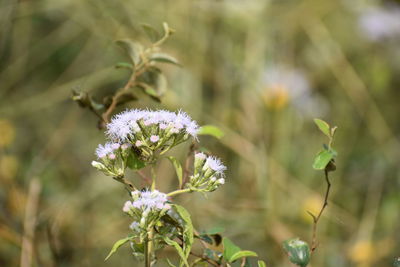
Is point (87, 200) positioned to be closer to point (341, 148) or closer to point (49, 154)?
point (49, 154)

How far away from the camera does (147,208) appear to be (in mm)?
616

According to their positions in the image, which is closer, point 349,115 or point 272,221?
point 272,221

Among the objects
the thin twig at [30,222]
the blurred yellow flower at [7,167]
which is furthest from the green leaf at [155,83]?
the blurred yellow flower at [7,167]

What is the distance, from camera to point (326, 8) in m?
2.43

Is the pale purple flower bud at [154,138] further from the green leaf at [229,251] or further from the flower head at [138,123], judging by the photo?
the green leaf at [229,251]

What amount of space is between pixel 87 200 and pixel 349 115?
1105 mm

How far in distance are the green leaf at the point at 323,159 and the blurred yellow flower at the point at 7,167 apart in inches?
44.0

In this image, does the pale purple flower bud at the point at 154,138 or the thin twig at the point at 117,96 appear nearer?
the pale purple flower bud at the point at 154,138

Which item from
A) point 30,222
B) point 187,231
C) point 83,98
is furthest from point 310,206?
point 187,231

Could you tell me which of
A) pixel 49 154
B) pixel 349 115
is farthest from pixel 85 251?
pixel 349 115

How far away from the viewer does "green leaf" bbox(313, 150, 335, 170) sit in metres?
0.70

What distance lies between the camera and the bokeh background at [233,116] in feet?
5.63

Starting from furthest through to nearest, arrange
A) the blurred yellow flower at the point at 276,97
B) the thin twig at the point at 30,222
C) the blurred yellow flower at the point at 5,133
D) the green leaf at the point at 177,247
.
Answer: the blurred yellow flower at the point at 276,97 < the blurred yellow flower at the point at 5,133 < the thin twig at the point at 30,222 < the green leaf at the point at 177,247

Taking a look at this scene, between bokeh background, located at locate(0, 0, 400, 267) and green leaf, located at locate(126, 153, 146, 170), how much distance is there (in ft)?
2.77
